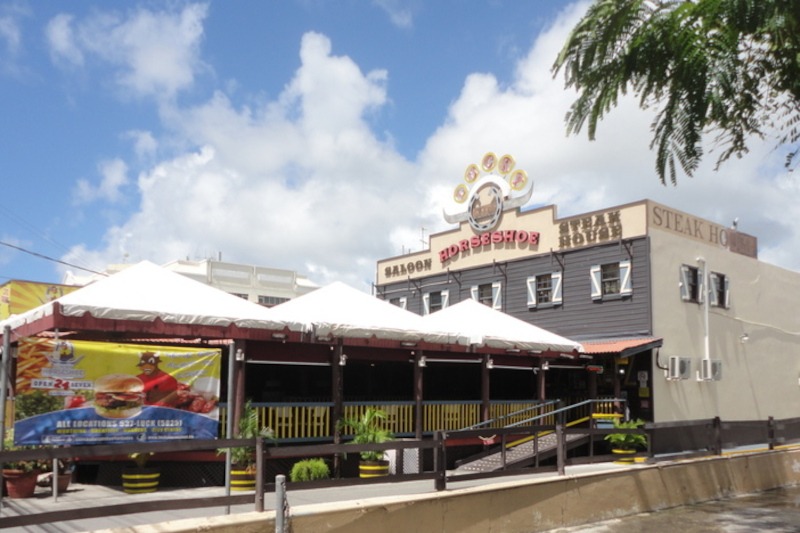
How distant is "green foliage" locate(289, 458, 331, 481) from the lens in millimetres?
12414

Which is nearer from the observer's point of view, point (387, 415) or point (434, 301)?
point (387, 415)

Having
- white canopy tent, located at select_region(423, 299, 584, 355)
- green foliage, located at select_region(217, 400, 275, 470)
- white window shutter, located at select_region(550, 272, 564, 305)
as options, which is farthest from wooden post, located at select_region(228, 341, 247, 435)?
white window shutter, located at select_region(550, 272, 564, 305)

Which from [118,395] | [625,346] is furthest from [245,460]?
[625,346]

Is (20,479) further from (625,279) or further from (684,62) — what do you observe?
(625,279)

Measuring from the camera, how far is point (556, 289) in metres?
23.4

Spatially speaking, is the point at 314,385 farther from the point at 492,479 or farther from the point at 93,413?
the point at 93,413

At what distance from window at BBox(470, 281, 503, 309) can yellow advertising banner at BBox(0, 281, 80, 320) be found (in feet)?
70.2

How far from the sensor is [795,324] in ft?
89.5

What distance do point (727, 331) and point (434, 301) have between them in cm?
982

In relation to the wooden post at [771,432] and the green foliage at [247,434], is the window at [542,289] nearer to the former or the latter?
the wooden post at [771,432]

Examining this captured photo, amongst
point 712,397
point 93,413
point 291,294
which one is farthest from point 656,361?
point 291,294

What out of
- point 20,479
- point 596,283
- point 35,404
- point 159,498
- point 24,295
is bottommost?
point 159,498

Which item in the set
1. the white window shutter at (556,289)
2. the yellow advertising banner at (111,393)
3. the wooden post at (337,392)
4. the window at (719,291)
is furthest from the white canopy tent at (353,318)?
the window at (719,291)

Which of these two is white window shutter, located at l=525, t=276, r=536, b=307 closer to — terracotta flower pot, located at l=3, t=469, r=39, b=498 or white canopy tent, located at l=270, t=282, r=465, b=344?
A: white canopy tent, located at l=270, t=282, r=465, b=344
